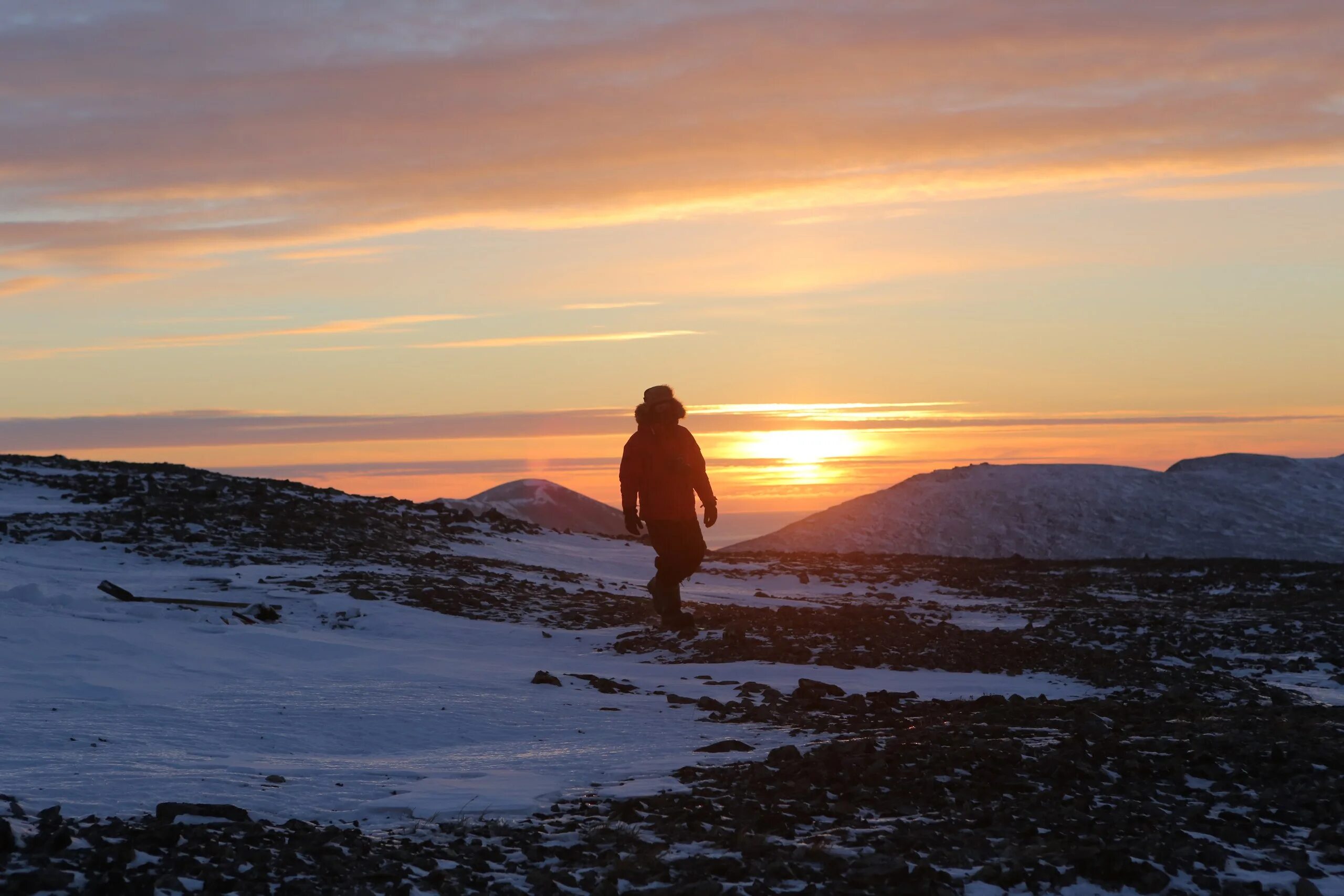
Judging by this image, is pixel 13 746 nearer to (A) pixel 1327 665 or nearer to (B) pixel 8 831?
(B) pixel 8 831

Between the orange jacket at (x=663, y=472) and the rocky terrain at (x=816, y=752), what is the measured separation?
1427mm

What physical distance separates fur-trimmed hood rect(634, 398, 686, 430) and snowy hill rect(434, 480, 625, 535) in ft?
101

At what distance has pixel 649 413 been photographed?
14031mm

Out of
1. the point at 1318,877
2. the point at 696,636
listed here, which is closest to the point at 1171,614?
the point at 696,636

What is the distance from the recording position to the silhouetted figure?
46.1 feet

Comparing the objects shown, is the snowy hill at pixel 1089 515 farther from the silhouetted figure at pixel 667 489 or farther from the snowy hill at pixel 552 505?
the silhouetted figure at pixel 667 489

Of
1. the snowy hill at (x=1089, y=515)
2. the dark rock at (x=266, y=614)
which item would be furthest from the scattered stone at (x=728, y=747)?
the snowy hill at (x=1089, y=515)

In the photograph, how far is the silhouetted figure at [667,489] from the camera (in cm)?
1405

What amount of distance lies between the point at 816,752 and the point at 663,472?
7.18 meters

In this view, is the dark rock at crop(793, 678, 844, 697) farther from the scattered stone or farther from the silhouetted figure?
the silhouetted figure

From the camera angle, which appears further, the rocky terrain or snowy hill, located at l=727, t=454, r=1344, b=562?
snowy hill, located at l=727, t=454, r=1344, b=562

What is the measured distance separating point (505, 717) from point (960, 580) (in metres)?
15.6

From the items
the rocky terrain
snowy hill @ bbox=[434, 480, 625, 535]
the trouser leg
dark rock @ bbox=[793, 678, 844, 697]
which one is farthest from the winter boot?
snowy hill @ bbox=[434, 480, 625, 535]

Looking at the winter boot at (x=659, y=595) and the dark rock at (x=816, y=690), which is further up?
the winter boot at (x=659, y=595)
